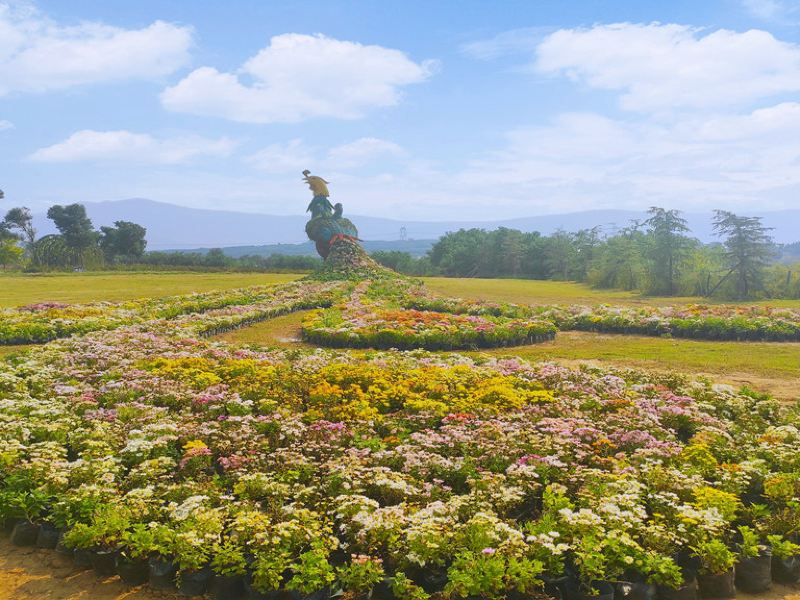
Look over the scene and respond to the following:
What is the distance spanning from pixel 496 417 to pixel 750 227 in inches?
1480

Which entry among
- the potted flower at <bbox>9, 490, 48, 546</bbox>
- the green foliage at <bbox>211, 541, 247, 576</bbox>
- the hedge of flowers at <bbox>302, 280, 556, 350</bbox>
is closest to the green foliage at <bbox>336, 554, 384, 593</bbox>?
the green foliage at <bbox>211, 541, 247, 576</bbox>

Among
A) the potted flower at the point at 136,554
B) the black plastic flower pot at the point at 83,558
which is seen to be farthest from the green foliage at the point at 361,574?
the black plastic flower pot at the point at 83,558

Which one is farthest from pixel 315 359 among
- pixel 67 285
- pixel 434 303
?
pixel 67 285

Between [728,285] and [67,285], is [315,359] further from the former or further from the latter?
[67,285]

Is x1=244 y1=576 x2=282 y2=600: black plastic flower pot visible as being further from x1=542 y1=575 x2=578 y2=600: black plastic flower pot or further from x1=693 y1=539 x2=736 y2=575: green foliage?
x1=693 y1=539 x2=736 y2=575: green foliage

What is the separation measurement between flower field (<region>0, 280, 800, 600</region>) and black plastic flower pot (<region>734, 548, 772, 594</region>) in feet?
0.08

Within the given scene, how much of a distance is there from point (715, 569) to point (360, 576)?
12.5 feet

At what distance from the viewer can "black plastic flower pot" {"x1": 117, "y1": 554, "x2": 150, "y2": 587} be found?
6551mm

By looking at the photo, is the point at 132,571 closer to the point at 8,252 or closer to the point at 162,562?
the point at 162,562

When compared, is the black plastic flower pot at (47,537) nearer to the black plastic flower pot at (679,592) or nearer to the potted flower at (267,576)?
the potted flower at (267,576)

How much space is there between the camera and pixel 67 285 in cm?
4781

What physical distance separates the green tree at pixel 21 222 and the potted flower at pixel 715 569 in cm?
9421

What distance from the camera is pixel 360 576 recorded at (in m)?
5.83

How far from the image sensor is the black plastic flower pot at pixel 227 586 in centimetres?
618
